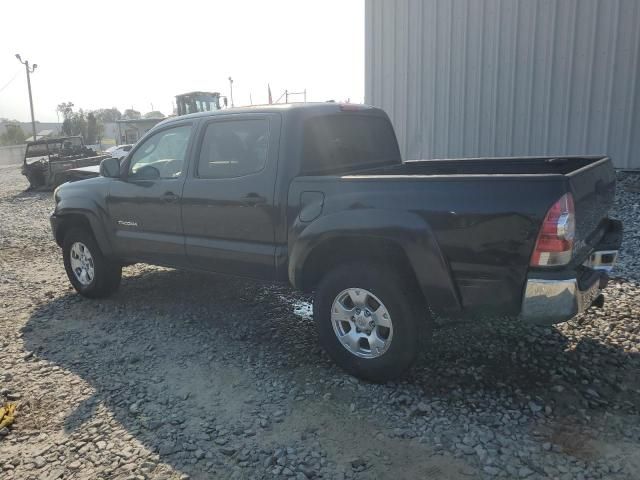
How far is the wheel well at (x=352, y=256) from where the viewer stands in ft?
11.2

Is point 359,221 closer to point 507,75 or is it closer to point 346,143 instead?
point 346,143

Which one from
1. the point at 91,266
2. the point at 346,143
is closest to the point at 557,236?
the point at 346,143

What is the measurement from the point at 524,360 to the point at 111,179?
4.07 m

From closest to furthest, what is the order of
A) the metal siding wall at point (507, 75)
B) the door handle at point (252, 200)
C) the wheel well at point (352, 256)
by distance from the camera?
1. the wheel well at point (352, 256)
2. the door handle at point (252, 200)
3. the metal siding wall at point (507, 75)

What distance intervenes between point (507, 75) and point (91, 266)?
25.6ft

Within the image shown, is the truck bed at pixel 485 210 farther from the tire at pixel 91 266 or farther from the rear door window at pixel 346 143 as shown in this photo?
the tire at pixel 91 266

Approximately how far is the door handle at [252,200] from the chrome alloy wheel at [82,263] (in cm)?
235

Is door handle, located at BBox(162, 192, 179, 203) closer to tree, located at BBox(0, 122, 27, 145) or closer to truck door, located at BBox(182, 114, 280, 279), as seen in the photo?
truck door, located at BBox(182, 114, 280, 279)

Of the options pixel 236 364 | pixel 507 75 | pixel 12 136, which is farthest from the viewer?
pixel 12 136

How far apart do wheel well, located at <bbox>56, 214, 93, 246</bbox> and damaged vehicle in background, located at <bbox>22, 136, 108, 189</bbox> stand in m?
10.3

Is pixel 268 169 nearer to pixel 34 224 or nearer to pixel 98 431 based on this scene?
pixel 98 431

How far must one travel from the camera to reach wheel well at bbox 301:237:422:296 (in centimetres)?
342

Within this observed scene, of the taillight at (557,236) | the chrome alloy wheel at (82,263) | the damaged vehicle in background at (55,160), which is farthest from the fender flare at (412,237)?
the damaged vehicle in background at (55,160)

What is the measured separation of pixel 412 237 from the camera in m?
3.16
